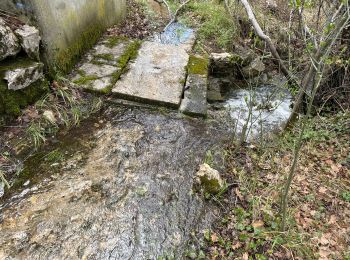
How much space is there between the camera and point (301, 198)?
3.31 metres

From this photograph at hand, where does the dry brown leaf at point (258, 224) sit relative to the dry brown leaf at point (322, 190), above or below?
above

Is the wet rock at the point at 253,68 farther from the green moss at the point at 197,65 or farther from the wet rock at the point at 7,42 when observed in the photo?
the wet rock at the point at 7,42

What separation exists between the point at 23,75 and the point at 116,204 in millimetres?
1956

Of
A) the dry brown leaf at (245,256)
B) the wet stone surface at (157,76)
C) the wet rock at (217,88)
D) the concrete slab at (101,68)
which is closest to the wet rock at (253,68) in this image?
the wet rock at (217,88)

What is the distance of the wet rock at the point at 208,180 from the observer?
3.08 m

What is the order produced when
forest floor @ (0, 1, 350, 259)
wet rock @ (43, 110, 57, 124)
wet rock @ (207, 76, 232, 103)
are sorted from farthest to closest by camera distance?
wet rock @ (207, 76, 232, 103), wet rock @ (43, 110, 57, 124), forest floor @ (0, 1, 350, 259)

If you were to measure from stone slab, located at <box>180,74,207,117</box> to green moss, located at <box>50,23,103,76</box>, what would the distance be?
6.08 ft

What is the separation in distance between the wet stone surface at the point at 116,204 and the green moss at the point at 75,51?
1256 mm

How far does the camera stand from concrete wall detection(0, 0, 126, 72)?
3502 mm

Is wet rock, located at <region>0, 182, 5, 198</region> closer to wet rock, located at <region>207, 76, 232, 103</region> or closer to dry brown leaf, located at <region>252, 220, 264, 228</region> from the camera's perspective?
dry brown leaf, located at <region>252, 220, 264, 228</region>

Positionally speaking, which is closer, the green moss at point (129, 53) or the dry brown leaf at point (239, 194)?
the dry brown leaf at point (239, 194)

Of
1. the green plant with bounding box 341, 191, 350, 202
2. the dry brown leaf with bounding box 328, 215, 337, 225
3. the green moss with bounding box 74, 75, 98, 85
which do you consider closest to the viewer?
the dry brown leaf with bounding box 328, 215, 337, 225

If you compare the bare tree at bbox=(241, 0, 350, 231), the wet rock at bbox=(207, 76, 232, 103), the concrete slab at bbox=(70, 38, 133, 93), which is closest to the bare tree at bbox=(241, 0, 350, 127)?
the bare tree at bbox=(241, 0, 350, 231)

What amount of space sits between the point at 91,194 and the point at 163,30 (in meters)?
5.15
